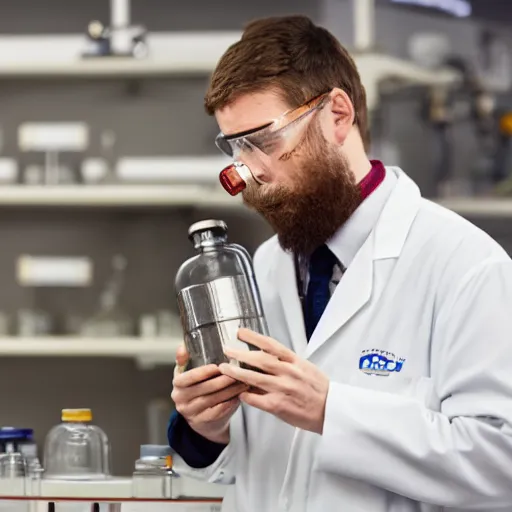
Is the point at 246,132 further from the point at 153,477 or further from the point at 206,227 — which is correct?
the point at 153,477

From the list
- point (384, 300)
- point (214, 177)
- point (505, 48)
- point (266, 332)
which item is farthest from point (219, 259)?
point (505, 48)

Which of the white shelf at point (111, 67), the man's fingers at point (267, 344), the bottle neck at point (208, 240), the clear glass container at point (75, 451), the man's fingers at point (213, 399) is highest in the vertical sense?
the white shelf at point (111, 67)

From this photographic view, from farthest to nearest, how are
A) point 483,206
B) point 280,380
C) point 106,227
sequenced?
point 106,227 → point 483,206 → point 280,380

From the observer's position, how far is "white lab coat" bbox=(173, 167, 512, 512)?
1.19 m

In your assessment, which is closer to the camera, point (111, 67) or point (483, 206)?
point (483, 206)

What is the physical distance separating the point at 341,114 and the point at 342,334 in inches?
12.0

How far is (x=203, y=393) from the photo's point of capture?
1.26 metres

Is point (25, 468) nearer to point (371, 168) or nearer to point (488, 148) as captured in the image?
point (371, 168)

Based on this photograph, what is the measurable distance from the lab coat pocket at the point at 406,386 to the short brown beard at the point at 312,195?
0.72 feet

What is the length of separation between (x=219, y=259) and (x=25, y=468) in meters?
0.44

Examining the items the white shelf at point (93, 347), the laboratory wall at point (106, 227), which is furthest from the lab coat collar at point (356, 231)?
the laboratory wall at point (106, 227)

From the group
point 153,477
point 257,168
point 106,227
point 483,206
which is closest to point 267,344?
point 257,168

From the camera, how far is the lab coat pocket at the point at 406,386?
1.26m

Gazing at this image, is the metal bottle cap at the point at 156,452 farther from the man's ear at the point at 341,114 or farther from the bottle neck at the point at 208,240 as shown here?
the man's ear at the point at 341,114
